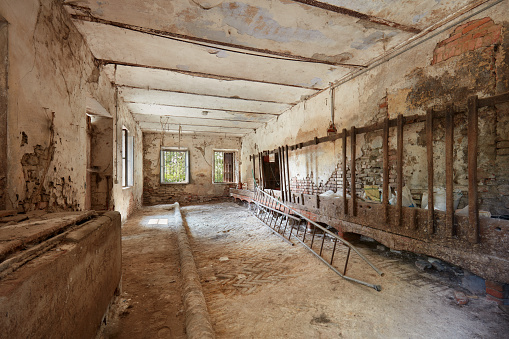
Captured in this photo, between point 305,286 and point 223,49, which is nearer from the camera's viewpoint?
point 305,286

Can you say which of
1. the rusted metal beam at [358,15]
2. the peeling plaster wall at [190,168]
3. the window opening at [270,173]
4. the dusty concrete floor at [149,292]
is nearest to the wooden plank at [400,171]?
the rusted metal beam at [358,15]

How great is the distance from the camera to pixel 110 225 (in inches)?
83.4

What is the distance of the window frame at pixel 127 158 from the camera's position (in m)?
7.61

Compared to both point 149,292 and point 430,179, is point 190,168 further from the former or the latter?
point 430,179

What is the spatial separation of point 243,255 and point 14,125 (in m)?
3.40

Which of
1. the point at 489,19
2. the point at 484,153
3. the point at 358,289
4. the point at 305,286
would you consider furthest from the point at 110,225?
the point at 489,19

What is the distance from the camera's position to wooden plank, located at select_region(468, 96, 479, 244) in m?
2.53

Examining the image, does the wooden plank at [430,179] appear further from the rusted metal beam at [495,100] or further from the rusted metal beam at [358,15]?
the rusted metal beam at [358,15]

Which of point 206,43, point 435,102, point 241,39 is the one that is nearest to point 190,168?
point 206,43

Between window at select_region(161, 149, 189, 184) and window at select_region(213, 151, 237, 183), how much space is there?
165 cm

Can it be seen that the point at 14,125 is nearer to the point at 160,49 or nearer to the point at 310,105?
the point at 160,49

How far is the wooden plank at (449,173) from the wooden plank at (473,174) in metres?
0.17

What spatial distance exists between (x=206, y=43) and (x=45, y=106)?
2.38 m

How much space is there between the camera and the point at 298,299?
2660mm
